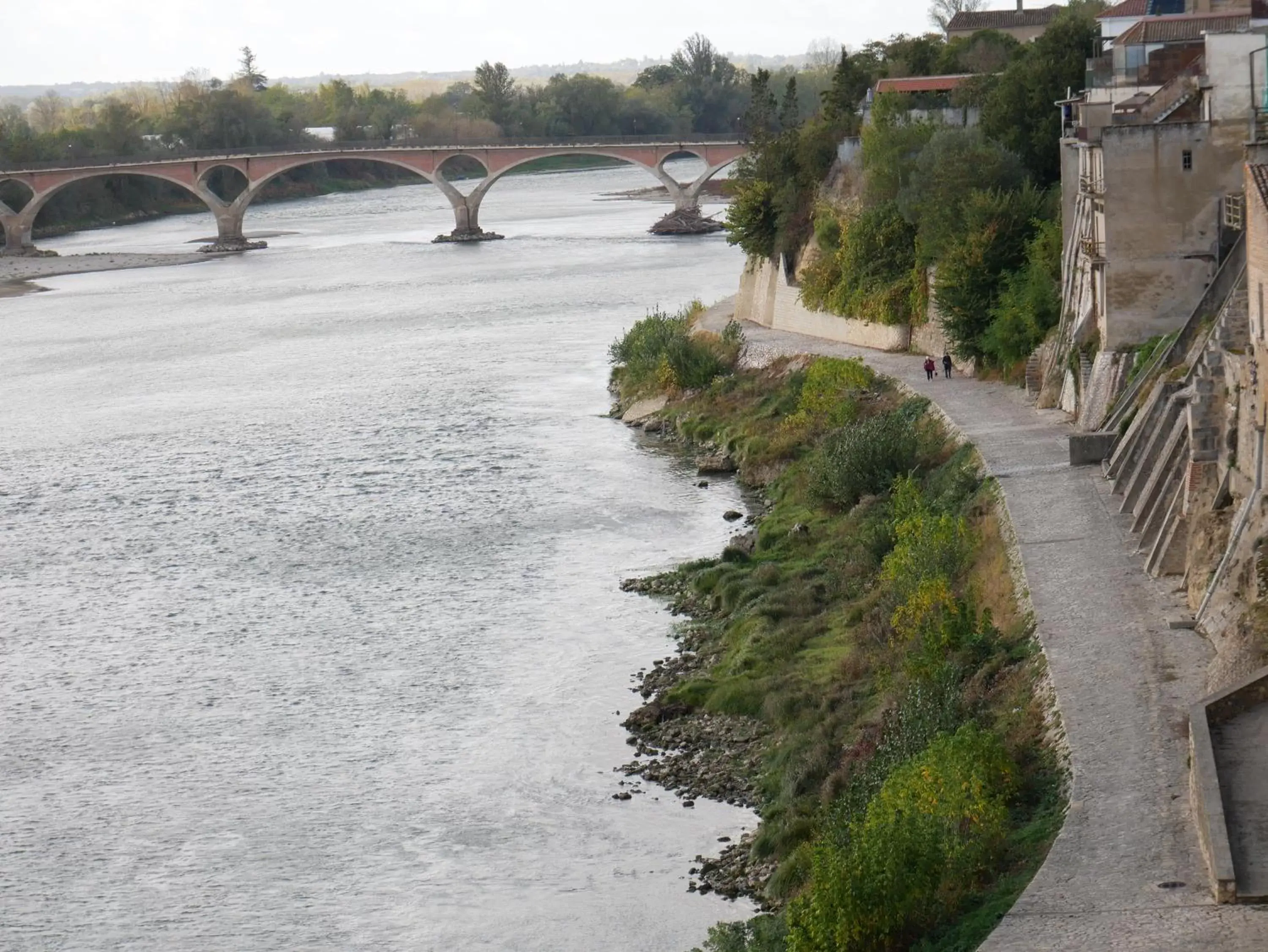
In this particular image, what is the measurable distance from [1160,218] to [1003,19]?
28.7 m

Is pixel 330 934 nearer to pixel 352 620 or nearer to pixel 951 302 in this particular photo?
pixel 352 620

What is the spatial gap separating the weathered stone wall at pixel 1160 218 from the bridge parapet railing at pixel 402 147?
5129 centimetres

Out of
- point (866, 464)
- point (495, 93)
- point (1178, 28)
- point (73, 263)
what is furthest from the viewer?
point (495, 93)

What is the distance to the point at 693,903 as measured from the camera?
1379 centimetres

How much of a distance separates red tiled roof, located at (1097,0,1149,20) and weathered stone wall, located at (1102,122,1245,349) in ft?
36.8

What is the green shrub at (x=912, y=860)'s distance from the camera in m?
10.8

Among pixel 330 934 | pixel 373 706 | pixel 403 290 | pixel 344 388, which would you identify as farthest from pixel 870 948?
pixel 403 290

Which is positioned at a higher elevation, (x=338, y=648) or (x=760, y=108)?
(x=760, y=108)

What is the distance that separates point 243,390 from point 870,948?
30600mm

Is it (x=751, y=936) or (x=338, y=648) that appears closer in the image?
(x=751, y=936)

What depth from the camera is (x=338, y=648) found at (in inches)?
814

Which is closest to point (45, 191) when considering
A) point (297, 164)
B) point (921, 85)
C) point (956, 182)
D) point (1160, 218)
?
point (297, 164)

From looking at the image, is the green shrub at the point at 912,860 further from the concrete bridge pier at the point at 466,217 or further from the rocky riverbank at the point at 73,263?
the concrete bridge pier at the point at 466,217

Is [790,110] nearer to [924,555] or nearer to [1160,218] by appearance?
[1160,218]
